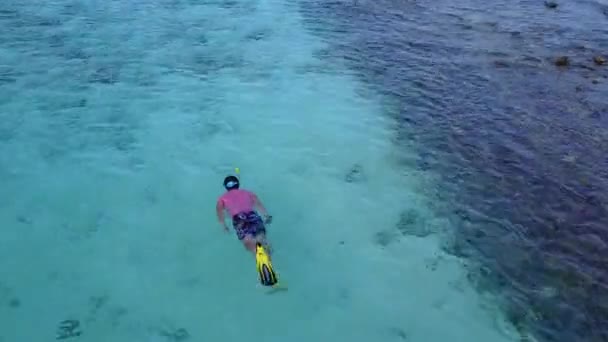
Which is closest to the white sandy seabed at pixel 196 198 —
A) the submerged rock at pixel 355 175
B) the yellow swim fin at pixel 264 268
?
the submerged rock at pixel 355 175

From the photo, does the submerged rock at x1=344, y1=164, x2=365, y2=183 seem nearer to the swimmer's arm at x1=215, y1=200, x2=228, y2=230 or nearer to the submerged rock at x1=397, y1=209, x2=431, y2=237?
the submerged rock at x1=397, y1=209, x2=431, y2=237

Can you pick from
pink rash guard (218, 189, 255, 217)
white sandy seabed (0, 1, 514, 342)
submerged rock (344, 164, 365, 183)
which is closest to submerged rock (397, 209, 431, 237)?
white sandy seabed (0, 1, 514, 342)

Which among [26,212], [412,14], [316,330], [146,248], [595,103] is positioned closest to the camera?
[316,330]

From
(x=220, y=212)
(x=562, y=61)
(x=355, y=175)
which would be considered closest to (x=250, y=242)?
(x=220, y=212)

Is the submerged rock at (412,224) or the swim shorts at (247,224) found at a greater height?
the swim shorts at (247,224)

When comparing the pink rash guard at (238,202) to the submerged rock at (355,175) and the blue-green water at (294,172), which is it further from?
the submerged rock at (355,175)

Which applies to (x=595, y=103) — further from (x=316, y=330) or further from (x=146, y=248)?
(x=146, y=248)

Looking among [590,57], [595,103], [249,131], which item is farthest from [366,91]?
[590,57]
